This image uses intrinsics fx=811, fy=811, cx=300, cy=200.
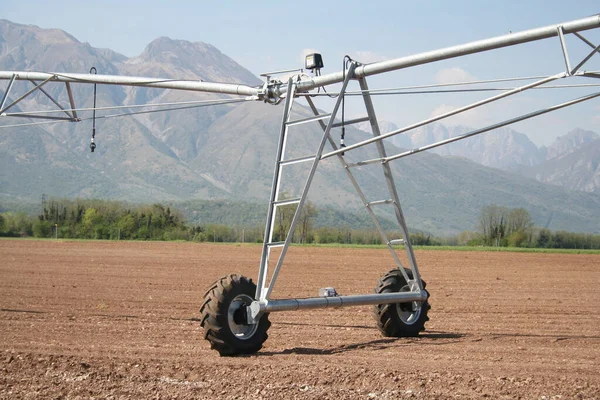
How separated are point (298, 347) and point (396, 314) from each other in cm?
220

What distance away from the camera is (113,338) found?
41.1ft

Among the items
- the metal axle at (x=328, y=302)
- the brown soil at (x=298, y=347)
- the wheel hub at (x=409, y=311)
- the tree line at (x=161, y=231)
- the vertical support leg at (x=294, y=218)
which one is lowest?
the brown soil at (x=298, y=347)

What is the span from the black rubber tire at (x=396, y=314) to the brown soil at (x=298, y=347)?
0.80 feet

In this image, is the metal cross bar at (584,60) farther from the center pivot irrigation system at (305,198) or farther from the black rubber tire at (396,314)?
the black rubber tire at (396,314)

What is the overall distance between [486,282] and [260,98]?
599 inches

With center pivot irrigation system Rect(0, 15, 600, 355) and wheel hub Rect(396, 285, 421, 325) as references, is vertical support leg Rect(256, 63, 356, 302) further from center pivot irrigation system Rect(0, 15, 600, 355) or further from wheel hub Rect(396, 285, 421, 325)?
wheel hub Rect(396, 285, 421, 325)

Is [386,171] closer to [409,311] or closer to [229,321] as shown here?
[409,311]

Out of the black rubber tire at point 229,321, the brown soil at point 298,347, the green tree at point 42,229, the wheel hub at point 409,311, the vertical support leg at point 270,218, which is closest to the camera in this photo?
the brown soil at point 298,347

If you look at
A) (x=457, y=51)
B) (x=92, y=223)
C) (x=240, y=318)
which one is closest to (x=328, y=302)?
(x=240, y=318)

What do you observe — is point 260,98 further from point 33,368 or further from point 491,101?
point 33,368

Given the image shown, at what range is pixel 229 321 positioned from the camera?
11164 mm

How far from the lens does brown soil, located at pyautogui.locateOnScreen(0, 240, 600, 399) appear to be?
338 inches

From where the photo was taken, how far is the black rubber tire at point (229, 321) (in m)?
10.9

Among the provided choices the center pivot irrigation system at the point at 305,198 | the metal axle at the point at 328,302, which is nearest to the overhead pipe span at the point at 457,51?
the center pivot irrigation system at the point at 305,198
